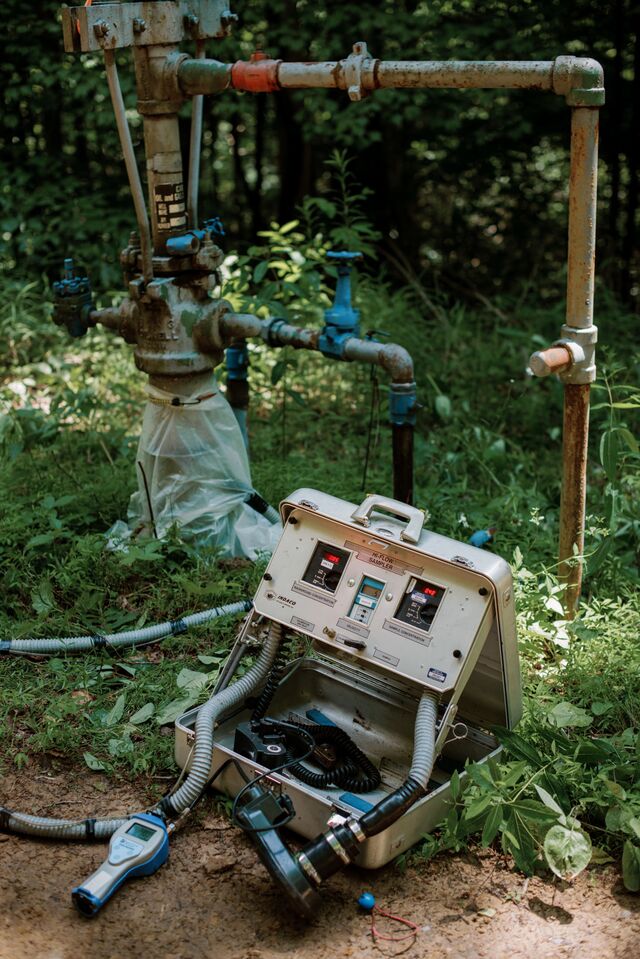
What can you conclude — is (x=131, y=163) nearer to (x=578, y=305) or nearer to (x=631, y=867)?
(x=578, y=305)

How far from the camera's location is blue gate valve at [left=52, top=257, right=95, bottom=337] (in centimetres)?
365

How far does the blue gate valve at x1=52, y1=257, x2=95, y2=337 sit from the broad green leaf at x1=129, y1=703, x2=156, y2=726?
4.84 ft

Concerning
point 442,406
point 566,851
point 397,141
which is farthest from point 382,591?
point 397,141

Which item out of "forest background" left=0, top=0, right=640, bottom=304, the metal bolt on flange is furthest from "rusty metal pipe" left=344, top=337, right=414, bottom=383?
"forest background" left=0, top=0, right=640, bottom=304

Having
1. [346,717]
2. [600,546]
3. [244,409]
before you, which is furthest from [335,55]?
[346,717]

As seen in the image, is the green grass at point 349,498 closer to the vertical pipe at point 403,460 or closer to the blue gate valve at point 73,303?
the vertical pipe at point 403,460

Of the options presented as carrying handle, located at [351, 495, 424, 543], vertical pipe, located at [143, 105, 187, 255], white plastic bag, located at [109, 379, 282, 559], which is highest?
vertical pipe, located at [143, 105, 187, 255]

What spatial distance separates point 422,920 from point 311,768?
49cm

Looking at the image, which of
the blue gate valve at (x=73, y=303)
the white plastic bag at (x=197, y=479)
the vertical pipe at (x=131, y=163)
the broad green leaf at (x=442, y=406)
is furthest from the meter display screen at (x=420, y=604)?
the broad green leaf at (x=442, y=406)

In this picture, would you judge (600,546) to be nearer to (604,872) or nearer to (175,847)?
(604,872)

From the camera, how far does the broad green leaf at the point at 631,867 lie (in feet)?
7.40

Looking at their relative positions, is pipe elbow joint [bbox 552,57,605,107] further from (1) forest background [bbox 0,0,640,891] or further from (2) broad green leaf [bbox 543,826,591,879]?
(2) broad green leaf [bbox 543,826,591,879]

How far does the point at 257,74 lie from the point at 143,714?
1871 mm

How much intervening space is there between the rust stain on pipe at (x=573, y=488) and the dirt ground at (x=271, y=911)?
98 cm
